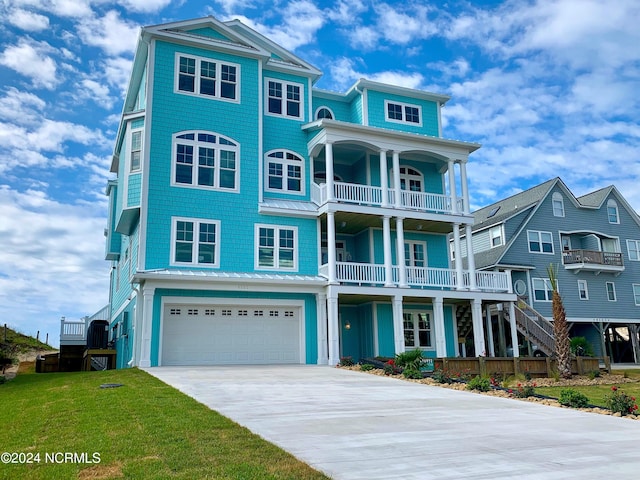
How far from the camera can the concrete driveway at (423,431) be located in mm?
5941

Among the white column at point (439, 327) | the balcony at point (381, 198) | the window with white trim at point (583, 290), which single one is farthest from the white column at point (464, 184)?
the window with white trim at point (583, 290)

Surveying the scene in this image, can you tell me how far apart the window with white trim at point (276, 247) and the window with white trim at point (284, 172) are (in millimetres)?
1877

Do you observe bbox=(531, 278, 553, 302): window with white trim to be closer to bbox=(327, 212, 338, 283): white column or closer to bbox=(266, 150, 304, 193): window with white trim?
bbox=(327, 212, 338, 283): white column

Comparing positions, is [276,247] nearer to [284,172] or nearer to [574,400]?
[284,172]

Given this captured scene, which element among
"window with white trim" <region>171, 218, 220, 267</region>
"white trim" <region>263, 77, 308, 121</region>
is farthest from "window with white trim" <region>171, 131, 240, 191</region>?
"white trim" <region>263, 77, 308, 121</region>

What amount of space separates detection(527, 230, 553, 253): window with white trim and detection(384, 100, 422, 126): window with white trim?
10.8 m

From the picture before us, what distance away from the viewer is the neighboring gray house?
31.5 meters

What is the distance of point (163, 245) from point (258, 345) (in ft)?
16.5

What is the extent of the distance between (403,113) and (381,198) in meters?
5.34

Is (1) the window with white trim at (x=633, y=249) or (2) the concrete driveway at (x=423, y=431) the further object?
(1) the window with white trim at (x=633, y=249)

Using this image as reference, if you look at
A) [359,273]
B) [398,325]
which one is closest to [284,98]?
[359,273]

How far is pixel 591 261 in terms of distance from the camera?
3278cm

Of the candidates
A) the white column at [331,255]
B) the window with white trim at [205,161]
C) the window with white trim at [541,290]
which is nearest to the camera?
the window with white trim at [205,161]

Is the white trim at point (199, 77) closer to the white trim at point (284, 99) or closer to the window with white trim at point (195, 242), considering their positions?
the white trim at point (284, 99)
